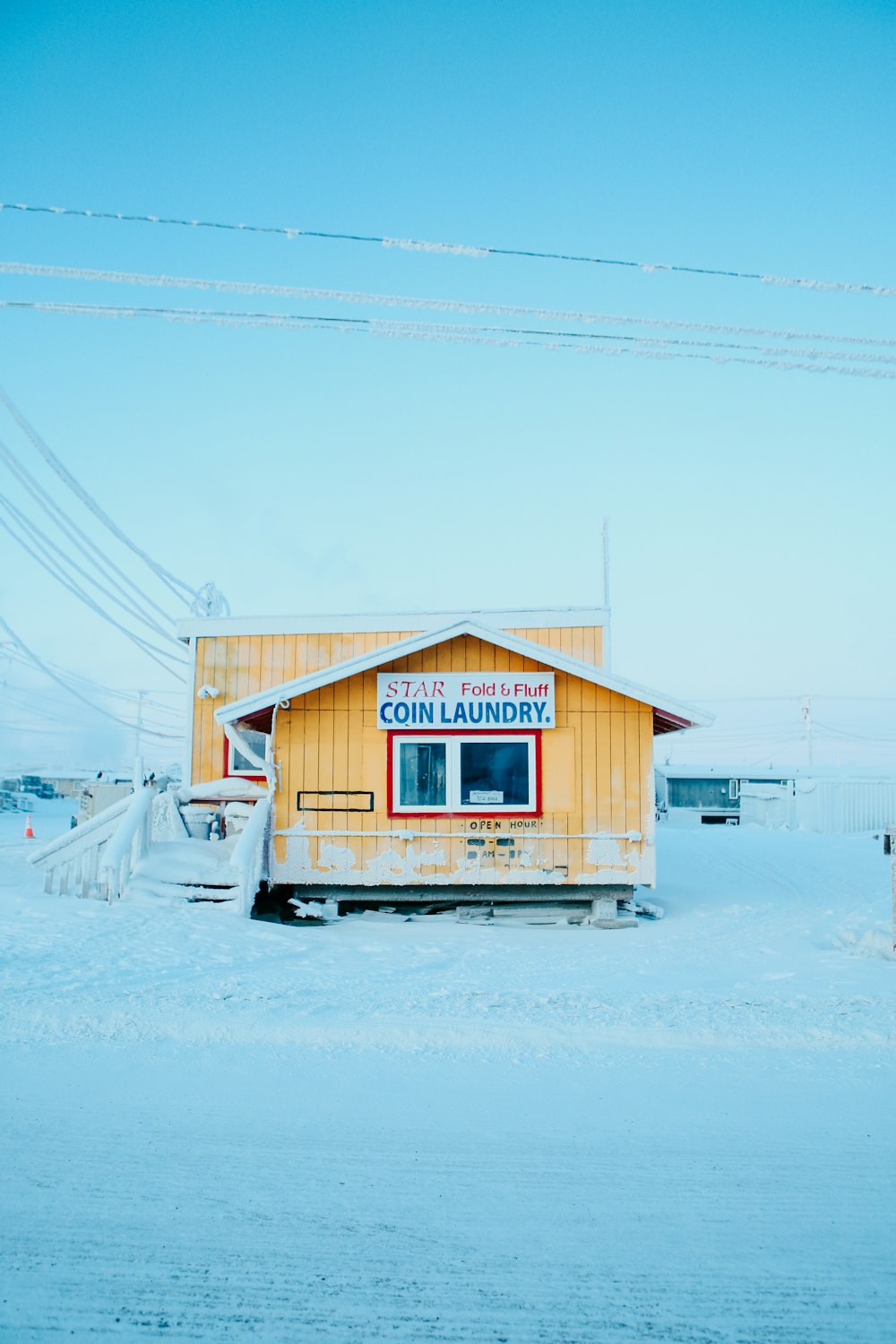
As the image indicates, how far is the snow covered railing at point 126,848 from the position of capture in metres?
10.5

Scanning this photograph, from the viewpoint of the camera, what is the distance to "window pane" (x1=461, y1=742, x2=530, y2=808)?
1235cm

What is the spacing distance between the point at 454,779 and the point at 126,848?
14.6 feet

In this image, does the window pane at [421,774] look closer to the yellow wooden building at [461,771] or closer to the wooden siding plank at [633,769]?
the yellow wooden building at [461,771]

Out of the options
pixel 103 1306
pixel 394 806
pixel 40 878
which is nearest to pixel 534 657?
pixel 394 806

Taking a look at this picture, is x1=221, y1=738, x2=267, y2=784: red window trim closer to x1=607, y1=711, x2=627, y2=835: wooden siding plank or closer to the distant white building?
x1=607, y1=711, x2=627, y2=835: wooden siding plank

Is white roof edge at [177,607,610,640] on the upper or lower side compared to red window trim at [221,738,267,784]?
upper

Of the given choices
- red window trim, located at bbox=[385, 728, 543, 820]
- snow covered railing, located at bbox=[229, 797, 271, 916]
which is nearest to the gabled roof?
red window trim, located at bbox=[385, 728, 543, 820]

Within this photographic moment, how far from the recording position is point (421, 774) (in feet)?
40.7

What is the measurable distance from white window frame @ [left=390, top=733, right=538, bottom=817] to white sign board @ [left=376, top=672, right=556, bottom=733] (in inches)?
5.3

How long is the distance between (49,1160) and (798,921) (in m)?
10.2

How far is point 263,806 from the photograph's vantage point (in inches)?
481

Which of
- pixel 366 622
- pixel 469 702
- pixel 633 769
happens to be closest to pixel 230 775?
pixel 366 622

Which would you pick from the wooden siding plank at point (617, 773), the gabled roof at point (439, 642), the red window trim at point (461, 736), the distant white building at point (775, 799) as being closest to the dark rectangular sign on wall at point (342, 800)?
the red window trim at point (461, 736)

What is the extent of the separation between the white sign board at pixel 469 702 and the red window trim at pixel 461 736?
0.26 ft
